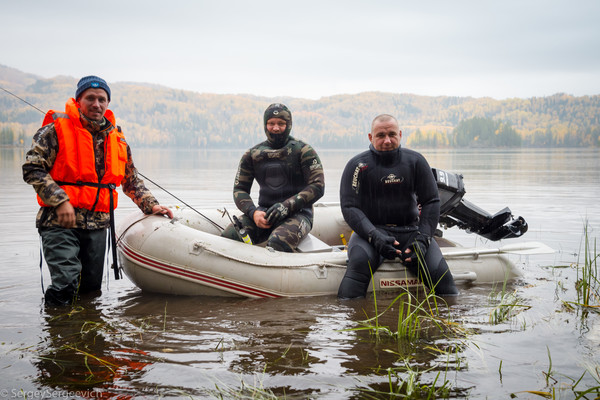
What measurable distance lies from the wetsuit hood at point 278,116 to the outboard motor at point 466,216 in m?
1.46

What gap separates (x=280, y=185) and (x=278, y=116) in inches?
25.5

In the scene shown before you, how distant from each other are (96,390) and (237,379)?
705 mm

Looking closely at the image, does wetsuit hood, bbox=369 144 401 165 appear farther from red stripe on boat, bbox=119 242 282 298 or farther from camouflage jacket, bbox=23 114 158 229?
camouflage jacket, bbox=23 114 158 229

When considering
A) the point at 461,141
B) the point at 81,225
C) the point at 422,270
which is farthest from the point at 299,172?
the point at 461,141

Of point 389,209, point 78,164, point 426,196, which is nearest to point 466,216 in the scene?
point 426,196

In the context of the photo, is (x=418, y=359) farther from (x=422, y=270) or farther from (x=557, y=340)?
(x=422, y=270)

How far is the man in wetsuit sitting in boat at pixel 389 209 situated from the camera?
4645 millimetres

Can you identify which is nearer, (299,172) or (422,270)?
(422,270)

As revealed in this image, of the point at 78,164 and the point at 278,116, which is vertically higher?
the point at 278,116

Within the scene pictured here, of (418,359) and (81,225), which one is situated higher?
(81,225)

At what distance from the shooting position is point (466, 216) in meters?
5.68

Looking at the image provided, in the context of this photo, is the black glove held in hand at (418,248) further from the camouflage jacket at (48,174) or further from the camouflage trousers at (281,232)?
the camouflage jacket at (48,174)

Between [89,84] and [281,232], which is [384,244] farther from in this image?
[89,84]

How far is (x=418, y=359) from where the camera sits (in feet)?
10.5
